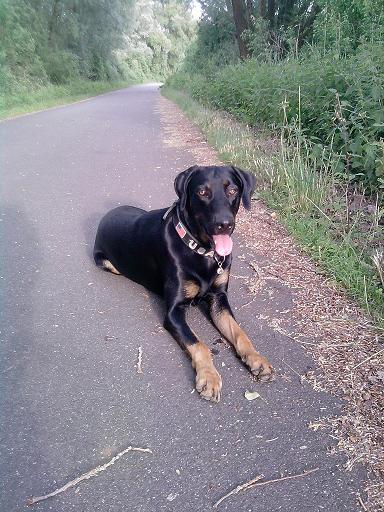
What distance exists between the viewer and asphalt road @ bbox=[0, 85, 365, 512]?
1.90 metres

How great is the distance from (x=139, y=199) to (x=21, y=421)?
4.00m

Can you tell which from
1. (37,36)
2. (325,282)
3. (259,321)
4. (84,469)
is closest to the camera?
(84,469)

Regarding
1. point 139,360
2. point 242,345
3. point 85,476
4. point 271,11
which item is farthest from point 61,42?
point 85,476

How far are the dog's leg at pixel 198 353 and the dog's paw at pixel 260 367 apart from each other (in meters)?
0.22

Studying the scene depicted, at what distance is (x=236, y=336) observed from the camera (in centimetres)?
283

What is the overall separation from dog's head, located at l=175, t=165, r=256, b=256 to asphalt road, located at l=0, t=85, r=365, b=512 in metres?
0.66

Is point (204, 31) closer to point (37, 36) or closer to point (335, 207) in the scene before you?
point (37, 36)

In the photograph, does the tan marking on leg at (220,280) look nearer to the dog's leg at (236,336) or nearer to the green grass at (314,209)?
the dog's leg at (236,336)

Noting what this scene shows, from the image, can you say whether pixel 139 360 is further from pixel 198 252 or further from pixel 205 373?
pixel 198 252

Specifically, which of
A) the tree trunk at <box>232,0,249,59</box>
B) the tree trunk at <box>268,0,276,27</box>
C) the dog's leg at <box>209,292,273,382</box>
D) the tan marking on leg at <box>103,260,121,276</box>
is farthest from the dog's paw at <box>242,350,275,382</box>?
the tree trunk at <box>268,0,276,27</box>

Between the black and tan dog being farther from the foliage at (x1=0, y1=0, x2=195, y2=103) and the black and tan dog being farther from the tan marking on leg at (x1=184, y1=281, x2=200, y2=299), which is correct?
the foliage at (x1=0, y1=0, x2=195, y2=103)

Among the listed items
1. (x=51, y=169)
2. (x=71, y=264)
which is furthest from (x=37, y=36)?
(x=71, y=264)

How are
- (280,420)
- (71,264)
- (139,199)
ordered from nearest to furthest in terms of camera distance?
(280,420)
(71,264)
(139,199)

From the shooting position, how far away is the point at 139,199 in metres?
5.95
